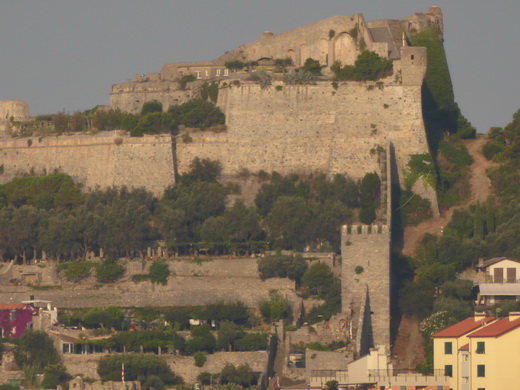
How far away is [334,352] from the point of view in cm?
7138

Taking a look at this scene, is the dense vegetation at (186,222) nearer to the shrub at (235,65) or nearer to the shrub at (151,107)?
the shrub at (151,107)

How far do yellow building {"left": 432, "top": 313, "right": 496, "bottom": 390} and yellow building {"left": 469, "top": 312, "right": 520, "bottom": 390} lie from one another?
17.9 inches

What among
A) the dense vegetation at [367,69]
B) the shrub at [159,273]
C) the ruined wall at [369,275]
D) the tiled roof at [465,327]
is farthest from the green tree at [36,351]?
the dense vegetation at [367,69]

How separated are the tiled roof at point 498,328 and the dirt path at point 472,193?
69.6 feet

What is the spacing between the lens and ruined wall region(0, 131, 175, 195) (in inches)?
3442

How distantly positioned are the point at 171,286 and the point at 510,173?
50.2 ft

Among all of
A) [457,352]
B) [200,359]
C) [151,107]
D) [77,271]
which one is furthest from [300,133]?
[457,352]

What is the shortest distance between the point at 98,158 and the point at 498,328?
33646 millimetres

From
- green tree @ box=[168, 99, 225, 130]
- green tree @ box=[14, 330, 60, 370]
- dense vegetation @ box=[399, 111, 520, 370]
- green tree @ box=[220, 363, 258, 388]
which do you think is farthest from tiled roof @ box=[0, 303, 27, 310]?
green tree @ box=[168, 99, 225, 130]

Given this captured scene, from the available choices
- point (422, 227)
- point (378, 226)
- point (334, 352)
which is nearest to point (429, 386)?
point (334, 352)

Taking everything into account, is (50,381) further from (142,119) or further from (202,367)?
(142,119)

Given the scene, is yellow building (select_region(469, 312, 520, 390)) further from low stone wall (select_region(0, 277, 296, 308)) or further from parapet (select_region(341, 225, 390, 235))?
low stone wall (select_region(0, 277, 296, 308))

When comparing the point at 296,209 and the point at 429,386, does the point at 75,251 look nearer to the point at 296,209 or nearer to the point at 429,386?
the point at 296,209

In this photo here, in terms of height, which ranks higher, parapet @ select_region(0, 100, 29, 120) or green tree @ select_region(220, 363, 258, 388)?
parapet @ select_region(0, 100, 29, 120)
